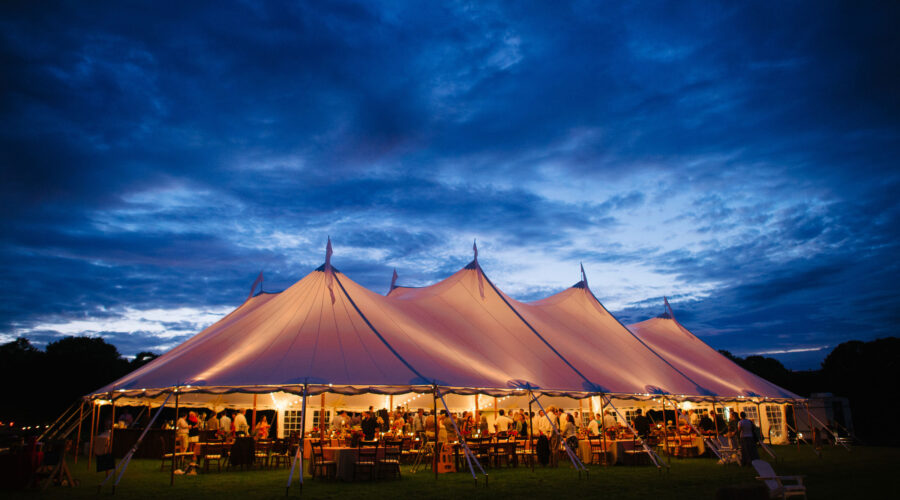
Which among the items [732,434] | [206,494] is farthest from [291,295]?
[732,434]

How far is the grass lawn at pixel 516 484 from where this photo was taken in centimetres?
897

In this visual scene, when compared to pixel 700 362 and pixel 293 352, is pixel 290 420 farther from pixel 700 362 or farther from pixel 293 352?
pixel 700 362

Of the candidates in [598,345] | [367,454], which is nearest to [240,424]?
[367,454]

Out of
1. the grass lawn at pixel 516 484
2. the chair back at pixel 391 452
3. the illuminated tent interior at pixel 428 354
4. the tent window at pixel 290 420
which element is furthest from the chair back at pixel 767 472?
the tent window at pixel 290 420

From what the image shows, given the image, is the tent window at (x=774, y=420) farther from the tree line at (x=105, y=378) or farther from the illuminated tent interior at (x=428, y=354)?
the illuminated tent interior at (x=428, y=354)

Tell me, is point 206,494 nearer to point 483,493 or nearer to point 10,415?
point 483,493

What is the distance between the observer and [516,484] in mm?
10367

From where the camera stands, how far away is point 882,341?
32.3m

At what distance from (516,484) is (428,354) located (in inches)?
125

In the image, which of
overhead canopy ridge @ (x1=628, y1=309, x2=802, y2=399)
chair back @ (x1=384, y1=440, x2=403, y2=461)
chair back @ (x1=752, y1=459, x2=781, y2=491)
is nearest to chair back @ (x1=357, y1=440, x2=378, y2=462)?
chair back @ (x1=384, y1=440, x2=403, y2=461)

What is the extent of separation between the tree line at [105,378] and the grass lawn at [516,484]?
17.6 metres

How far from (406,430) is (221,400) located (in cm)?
771

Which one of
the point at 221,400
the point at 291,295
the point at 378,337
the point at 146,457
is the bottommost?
the point at 146,457

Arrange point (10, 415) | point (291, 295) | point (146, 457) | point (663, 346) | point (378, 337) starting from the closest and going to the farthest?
1. point (378, 337)
2. point (291, 295)
3. point (146, 457)
4. point (663, 346)
5. point (10, 415)
